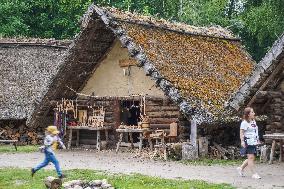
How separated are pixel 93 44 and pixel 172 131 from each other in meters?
4.41

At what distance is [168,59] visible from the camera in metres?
18.3

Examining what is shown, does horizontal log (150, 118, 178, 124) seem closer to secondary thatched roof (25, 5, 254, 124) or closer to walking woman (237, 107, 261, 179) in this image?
secondary thatched roof (25, 5, 254, 124)

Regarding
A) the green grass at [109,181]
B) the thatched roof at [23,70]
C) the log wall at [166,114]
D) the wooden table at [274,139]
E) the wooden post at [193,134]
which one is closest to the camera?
the green grass at [109,181]

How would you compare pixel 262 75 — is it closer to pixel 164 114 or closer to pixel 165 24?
pixel 164 114

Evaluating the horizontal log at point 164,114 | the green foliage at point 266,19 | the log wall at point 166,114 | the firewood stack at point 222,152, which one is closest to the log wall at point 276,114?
the firewood stack at point 222,152

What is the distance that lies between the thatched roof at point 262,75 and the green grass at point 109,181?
335 cm

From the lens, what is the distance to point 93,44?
65.3 feet

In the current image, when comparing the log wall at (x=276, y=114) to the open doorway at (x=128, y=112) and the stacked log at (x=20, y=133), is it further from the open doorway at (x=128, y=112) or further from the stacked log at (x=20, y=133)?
the stacked log at (x=20, y=133)

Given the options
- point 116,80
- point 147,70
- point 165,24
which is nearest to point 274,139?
point 147,70

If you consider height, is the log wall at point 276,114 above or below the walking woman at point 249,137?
above

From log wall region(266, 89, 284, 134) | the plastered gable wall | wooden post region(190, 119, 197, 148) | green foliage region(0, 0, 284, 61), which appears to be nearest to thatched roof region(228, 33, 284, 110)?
log wall region(266, 89, 284, 134)

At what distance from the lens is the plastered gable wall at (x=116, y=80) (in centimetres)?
1938

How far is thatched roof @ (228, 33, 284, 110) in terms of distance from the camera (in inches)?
543

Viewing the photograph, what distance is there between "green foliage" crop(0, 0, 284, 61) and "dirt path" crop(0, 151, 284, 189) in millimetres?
14975
